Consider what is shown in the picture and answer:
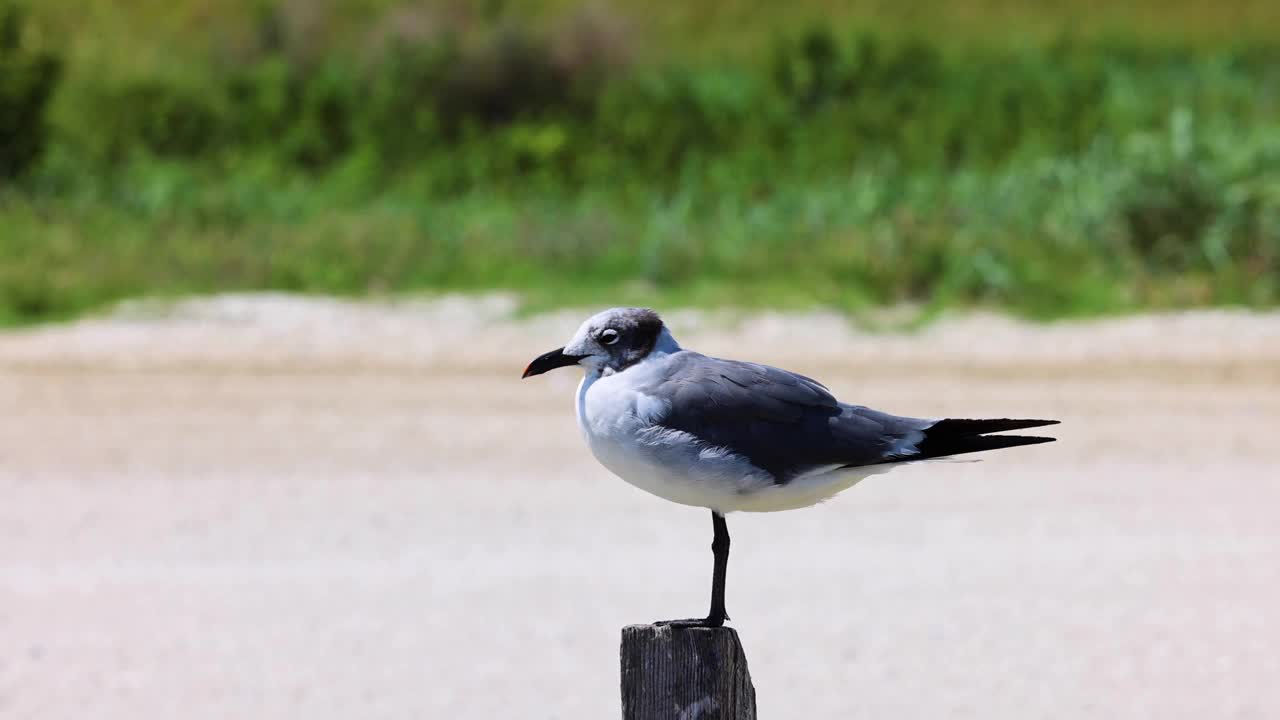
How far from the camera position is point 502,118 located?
1781 centimetres

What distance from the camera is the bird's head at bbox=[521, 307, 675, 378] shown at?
3201mm

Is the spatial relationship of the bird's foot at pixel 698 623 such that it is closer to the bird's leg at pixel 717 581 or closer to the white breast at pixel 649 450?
the bird's leg at pixel 717 581

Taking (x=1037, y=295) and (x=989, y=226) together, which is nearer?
(x=1037, y=295)

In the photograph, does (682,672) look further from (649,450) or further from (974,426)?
(974,426)

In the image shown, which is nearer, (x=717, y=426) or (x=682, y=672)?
(x=717, y=426)

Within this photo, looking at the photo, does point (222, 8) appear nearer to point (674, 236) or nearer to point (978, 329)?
point (674, 236)

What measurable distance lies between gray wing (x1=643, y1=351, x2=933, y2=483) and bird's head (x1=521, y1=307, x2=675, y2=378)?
7cm

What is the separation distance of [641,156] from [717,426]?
1343 cm

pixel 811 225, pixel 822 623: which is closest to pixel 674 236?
pixel 811 225

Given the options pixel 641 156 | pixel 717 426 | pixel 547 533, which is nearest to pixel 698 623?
pixel 717 426

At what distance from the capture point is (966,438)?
311cm

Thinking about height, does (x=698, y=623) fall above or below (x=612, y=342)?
below

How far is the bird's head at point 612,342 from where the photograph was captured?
320cm

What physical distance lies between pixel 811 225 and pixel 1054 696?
8.46 metres
